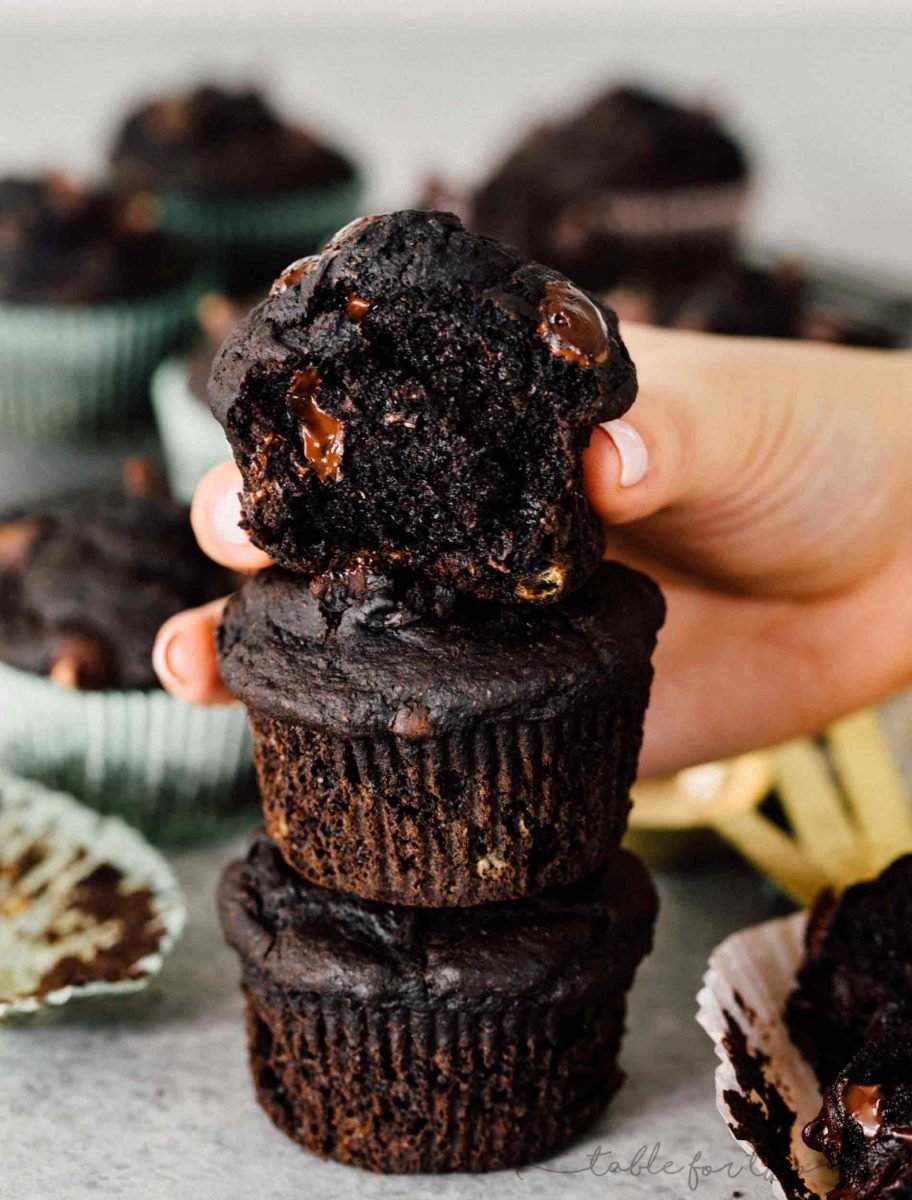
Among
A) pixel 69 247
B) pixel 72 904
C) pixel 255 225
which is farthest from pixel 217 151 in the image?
pixel 72 904

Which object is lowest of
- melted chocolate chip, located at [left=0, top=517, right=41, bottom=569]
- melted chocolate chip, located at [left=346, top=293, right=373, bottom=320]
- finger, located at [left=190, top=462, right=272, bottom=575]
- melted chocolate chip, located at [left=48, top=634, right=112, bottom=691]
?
melted chocolate chip, located at [left=48, top=634, right=112, bottom=691]

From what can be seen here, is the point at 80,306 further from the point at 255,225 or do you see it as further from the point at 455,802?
the point at 455,802

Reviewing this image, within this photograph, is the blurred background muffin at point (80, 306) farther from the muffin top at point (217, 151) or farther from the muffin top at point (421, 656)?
the muffin top at point (421, 656)

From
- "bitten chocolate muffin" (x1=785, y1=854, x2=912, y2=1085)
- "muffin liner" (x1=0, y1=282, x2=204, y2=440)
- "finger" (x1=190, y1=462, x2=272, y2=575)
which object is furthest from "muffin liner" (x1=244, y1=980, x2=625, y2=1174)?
"muffin liner" (x1=0, y1=282, x2=204, y2=440)

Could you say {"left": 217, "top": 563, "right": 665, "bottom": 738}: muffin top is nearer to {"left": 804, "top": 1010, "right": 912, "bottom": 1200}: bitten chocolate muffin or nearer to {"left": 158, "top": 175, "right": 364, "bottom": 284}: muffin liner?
{"left": 804, "top": 1010, "right": 912, "bottom": 1200}: bitten chocolate muffin

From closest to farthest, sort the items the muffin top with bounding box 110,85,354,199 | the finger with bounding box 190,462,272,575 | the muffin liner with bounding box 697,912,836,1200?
the muffin liner with bounding box 697,912,836,1200 → the finger with bounding box 190,462,272,575 → the muffin top with bounding box 110,85,354,199

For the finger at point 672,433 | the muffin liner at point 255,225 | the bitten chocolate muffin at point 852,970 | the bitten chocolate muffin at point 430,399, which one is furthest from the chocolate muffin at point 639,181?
the bitten chocolate muffin at point 430,399

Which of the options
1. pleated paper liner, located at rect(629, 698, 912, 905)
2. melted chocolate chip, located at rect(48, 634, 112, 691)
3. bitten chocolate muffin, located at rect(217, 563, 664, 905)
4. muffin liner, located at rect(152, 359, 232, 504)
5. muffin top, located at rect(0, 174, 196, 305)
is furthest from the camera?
muffin top, located at rect(0, 174, 196, 305)

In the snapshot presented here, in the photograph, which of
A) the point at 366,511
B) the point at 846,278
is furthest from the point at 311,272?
the point at 846,278
